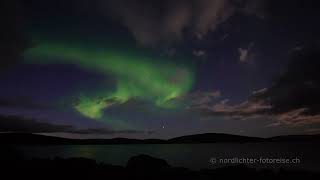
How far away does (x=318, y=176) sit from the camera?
1612cm

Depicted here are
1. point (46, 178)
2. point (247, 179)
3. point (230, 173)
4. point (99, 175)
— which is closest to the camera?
point (46, 178)

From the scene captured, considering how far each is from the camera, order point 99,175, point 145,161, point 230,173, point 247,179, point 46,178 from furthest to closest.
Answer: point 145,161, point 230,173, point 247,179, point 99,175, point 46,178

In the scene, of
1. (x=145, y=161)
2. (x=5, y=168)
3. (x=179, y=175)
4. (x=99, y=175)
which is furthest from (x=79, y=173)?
(x=145, y=161)

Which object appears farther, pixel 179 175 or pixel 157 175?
pixel 179 175

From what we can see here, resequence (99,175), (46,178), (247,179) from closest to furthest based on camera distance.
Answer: (46,178) < (99,175) < (247,179)

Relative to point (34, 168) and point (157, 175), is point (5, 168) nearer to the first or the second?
point (34, 168)

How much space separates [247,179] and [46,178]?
9450 mm

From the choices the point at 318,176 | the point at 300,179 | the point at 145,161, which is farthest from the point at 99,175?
the point at 318,176

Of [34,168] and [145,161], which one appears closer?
[34,168]

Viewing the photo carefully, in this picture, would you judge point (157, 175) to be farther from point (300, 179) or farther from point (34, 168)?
point (300, 179)

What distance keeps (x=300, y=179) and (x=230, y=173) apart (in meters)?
3.51

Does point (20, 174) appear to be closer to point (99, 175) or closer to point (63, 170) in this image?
point (63, 170)

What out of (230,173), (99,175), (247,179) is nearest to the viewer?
(99,175)

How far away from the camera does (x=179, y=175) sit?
16406mm
